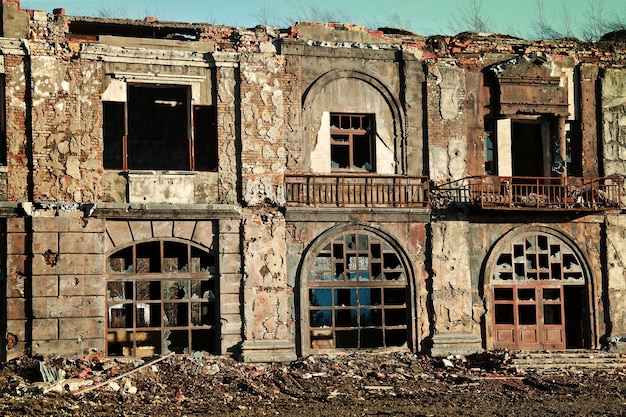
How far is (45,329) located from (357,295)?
6.13 metres

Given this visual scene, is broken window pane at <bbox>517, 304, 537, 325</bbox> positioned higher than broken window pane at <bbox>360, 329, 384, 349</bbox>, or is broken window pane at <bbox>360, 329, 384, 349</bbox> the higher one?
broken window pane at <bbox>517, 304, 537, 325</bbox>

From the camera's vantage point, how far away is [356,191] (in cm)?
1942

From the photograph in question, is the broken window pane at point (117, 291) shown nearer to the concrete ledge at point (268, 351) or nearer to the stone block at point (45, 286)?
the stone block at point (45, 286)

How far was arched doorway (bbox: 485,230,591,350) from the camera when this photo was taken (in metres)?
20.0

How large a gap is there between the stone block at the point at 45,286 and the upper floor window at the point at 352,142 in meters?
6.05

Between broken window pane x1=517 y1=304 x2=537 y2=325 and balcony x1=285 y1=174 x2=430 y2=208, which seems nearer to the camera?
balcony x1=285 y1=174 x2=430 y2=208

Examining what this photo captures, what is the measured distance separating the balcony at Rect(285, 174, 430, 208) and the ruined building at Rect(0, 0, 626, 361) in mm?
47

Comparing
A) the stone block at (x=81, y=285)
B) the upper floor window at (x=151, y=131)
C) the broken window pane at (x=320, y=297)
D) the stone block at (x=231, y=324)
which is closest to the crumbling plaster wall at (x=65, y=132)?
the stone block at (x=81, y=285)

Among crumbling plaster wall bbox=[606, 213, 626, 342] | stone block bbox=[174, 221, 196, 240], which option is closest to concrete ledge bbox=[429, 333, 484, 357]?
crumbling plaster wall bbox=[606, 213, 626, 342]

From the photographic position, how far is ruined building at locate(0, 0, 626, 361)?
17688mm

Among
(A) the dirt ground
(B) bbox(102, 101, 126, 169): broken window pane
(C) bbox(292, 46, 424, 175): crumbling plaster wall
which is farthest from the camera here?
(B) bbox(102, 101, 126, 169): broken window pane

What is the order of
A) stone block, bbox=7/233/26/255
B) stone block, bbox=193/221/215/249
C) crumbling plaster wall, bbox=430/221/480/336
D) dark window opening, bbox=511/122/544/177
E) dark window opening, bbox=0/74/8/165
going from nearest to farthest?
stone block, bbox=7/233/26/255
dark window opening, bbox=0/74/8/165
stone block, bbox=193/221/215/249
crumbling plaster wall, bbox=430/221/480/336
dark window opening, bbox=511/122/544/177

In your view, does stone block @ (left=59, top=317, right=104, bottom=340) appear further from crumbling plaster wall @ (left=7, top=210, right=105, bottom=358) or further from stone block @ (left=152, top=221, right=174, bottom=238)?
stone block @ (left=152, top=221, right=174, bottom=238)

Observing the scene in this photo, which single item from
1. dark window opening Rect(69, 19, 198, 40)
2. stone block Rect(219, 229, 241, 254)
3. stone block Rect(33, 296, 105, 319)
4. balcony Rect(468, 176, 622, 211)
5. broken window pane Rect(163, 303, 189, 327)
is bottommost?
broken window pane Rect(163, 303, 189, 327)
